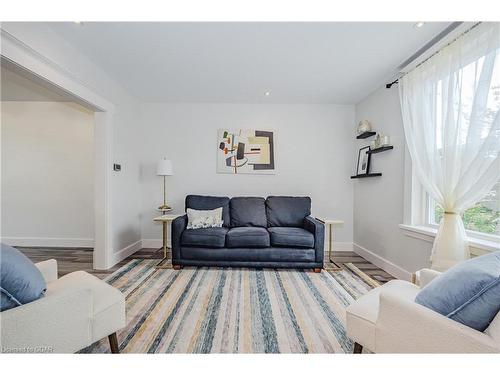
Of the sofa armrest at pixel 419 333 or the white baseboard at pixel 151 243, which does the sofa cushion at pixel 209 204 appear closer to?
the white baseboard at pixel 151 243

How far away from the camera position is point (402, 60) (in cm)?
256

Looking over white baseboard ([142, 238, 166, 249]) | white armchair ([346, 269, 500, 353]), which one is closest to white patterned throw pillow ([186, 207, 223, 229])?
white baseboard ([142, 238, 166, 249])

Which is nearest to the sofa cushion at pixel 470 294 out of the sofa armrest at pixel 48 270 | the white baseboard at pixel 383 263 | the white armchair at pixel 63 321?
the white armchair at pixel 63 321

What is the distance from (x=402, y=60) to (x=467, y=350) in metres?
2.76

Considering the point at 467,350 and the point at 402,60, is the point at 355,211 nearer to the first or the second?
the point at 402,60

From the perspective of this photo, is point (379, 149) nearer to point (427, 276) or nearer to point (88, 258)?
point (427, 276)

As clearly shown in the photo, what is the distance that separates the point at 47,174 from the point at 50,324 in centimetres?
400

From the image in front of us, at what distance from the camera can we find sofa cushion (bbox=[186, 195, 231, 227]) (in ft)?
11.7

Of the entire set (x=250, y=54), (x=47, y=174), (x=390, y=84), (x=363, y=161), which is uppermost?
(x=250, y=54)

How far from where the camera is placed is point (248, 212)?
3.58 metres

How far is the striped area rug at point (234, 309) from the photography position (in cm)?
160

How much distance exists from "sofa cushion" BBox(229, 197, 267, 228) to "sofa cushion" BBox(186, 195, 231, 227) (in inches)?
3.1

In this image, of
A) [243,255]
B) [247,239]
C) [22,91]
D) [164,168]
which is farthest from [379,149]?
[22,91]
